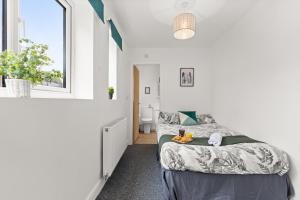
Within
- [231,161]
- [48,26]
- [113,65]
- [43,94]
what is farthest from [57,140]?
[113,65]

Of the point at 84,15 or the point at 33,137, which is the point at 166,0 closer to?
the point at 84,15

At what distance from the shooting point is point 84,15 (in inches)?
75.5

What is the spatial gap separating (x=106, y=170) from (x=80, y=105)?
96 centimetres

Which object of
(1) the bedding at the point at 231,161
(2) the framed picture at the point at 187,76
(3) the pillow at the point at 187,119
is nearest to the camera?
(1) the bedding at the point at 231,161

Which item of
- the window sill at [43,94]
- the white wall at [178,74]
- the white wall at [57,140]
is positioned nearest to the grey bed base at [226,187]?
the white wall at [57,140]

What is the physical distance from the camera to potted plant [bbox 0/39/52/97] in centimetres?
91

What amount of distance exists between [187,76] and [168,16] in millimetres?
1886

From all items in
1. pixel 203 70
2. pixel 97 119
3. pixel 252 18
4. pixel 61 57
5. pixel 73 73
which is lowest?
pixel 97 119

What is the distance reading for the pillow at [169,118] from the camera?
12.8ft

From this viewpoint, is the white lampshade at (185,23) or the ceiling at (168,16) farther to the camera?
the ceiling at (168,16)

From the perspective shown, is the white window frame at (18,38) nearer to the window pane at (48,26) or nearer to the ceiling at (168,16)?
the window pane at (48,26)

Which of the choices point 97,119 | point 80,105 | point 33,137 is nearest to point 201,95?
point 97,119

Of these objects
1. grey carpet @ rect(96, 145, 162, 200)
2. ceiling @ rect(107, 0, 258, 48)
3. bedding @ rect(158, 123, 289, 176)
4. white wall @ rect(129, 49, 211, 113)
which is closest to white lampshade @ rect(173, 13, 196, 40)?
ceiling @ rect(107, 0, 258, 48)

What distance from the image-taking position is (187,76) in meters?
4.32
